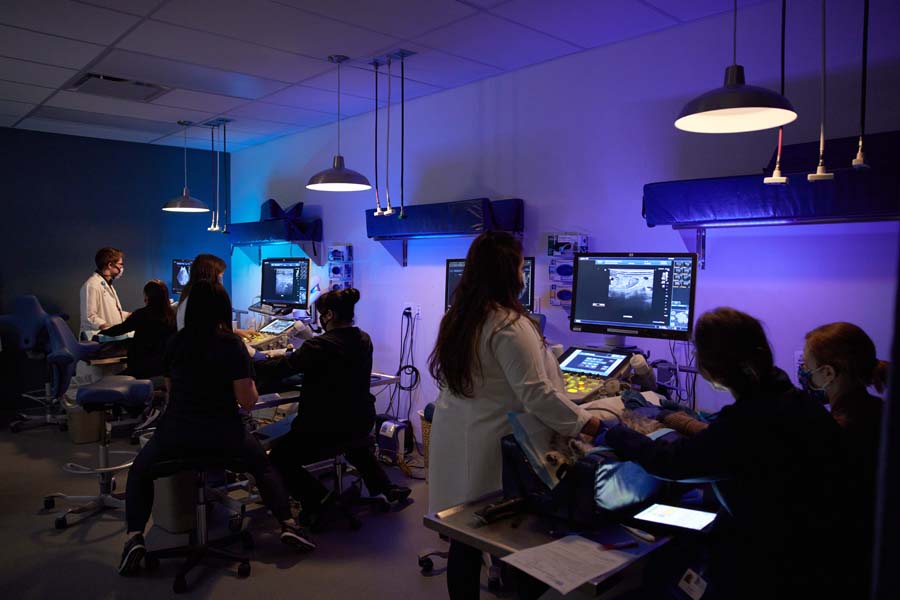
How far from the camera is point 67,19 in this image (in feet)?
11.2

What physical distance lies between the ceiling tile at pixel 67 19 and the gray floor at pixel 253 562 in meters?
2.73

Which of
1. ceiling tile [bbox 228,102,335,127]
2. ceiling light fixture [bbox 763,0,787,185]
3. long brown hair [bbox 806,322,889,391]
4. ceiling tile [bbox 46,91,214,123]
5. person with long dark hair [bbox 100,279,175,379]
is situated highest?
ceiling tile [bbox 228,102,335,127]

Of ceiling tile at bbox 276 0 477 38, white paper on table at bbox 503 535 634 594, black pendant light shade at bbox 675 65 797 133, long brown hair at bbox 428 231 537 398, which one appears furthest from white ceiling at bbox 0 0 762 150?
white paper on table at bbox 503 535 634 594

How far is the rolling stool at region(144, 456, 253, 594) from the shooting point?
2.94 m

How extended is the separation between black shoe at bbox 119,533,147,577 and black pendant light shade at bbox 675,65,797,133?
2982mm

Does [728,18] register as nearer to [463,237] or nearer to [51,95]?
[463,237]

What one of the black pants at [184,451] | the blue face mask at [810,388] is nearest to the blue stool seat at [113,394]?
the black pants at [184,451]

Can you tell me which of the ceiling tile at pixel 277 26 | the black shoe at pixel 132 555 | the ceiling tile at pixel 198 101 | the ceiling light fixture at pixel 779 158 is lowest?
the black shoe at pixel 132 555

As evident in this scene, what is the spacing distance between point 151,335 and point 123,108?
2.36 metres

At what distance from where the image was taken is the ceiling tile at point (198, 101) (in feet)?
16.4

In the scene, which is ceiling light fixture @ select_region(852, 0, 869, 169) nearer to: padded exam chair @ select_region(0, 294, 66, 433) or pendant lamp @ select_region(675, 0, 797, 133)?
pendant lamp @ select_region(675, 0, 797, 133)

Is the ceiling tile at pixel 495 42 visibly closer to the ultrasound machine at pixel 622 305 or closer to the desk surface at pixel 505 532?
the ultrasound machine at pixel 622 305

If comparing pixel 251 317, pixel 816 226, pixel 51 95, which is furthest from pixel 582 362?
pixel 51 95

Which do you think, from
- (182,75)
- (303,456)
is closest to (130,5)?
(182,75)
